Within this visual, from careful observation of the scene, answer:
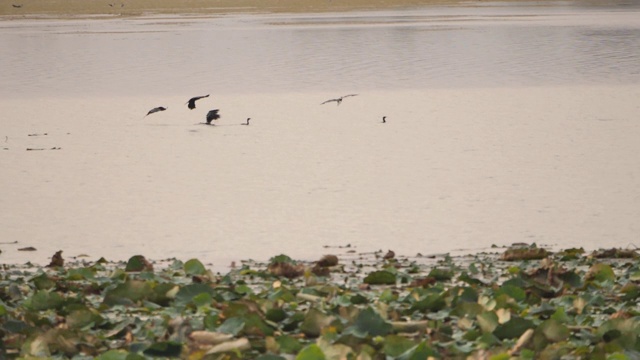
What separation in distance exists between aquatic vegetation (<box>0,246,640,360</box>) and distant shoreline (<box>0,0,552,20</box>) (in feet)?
187

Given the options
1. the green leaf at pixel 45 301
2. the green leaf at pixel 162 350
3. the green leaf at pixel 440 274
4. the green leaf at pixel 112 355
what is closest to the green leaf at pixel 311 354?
the green leaf at pixel 162 350

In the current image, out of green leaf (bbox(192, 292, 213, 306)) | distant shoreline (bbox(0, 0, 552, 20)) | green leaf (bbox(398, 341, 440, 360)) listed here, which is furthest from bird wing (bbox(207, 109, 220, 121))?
distant shoreline (bbox(0, 0, 552, 20))

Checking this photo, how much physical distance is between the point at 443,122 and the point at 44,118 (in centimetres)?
641

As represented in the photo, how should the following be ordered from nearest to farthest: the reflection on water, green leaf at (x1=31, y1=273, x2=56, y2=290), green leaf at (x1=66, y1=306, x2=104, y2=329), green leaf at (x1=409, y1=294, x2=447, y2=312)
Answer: green leaf at (x1=66, y1=306, x2=104, y2=329), green leaf at (x1=409, y1=294, x2=447, y2=312), green leaf at (x1=31, y1=273, x2=56, y2=290), the reflection on water

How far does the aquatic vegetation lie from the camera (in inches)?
207

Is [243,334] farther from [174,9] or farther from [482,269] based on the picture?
[174,9]

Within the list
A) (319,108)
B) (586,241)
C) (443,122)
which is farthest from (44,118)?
(586,241)

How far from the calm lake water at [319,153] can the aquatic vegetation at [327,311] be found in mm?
1399

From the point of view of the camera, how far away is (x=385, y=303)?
6.35 meters

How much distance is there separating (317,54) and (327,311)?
84.3 feet

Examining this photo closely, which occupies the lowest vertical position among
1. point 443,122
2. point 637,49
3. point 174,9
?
point 443,122

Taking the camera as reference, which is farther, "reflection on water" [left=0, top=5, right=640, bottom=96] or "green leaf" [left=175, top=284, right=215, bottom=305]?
"reflection on water" [left=0, top=5, right=640, bottom=96]

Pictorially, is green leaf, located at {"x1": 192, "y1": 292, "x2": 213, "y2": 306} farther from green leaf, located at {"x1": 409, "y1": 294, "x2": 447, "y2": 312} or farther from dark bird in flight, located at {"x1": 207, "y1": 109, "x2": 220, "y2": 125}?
dark bird in flight, located at {"x1": 207, "y1": 109, "x2": 220, "y2": 125}

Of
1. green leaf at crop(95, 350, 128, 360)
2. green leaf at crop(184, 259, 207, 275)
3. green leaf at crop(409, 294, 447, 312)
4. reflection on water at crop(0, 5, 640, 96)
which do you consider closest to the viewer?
green leaf at crop(95, 350, 128, 360)
